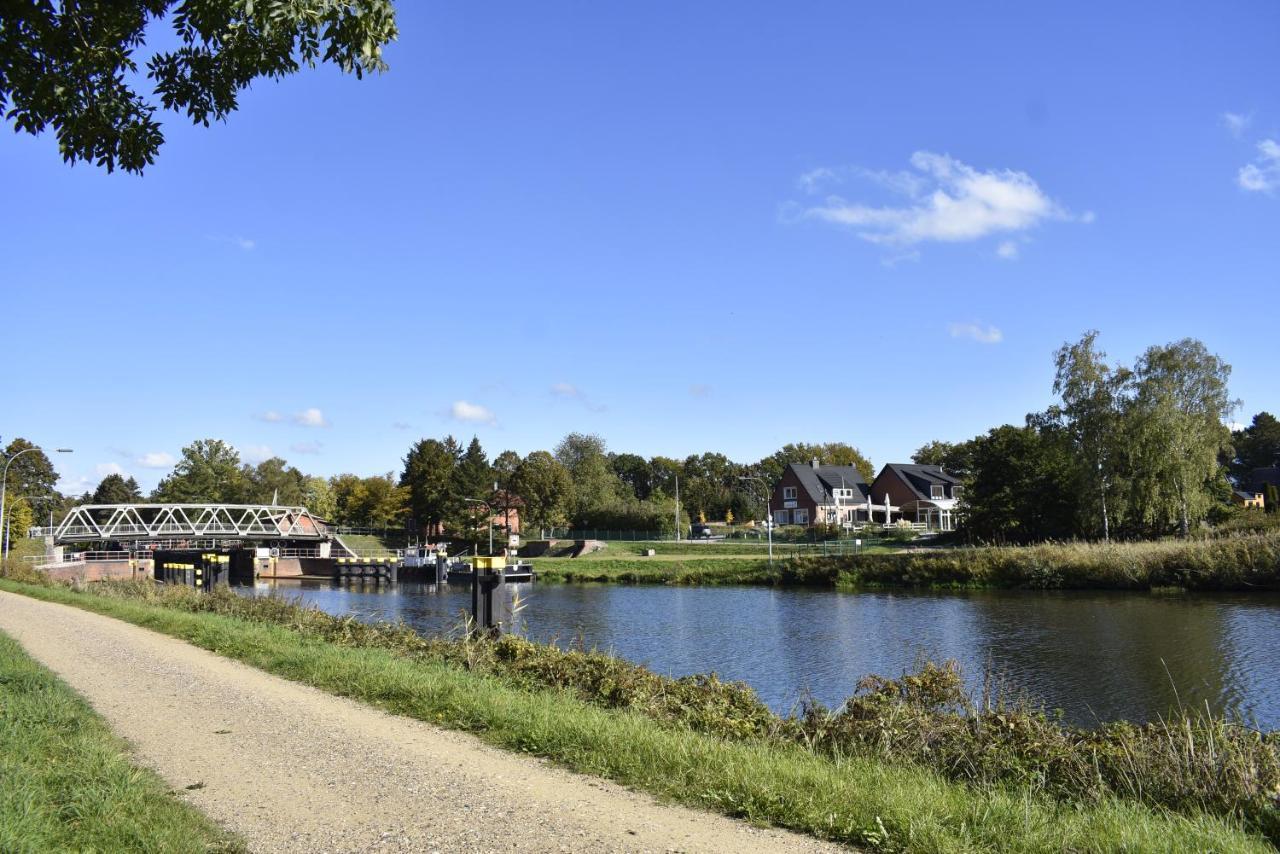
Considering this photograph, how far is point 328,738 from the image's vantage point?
8633 mm

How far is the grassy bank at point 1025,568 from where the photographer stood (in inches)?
1574

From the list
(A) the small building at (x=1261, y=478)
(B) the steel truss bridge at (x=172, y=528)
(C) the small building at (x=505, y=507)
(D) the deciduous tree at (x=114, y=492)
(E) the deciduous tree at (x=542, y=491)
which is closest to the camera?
(B) the steel truss bridge at (x=172, y=528)

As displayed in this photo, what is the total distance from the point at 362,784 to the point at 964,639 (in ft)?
79.1

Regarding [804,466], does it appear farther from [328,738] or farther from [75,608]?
[328,738]

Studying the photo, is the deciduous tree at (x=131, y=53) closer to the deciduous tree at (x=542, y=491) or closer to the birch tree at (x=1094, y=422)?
the birch tree at (x=1094, y=422)

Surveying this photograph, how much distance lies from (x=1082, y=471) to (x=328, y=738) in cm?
5251

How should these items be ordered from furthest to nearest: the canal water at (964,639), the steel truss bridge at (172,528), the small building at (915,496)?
the small building at (915,496) → the steel truss bridge at (172,528) → the canal water at (964,639)

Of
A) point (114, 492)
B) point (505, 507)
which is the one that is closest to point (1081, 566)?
point (505, 507)

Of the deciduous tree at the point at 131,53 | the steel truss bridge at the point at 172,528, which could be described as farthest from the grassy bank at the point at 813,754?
the steel truss bridge at the point at 172,528

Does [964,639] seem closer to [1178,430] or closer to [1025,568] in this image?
[1025,568]

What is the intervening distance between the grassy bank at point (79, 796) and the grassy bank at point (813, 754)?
2.98 meters

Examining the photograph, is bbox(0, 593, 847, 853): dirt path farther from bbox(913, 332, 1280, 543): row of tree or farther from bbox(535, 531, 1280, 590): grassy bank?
bbox(913, 332, 1280, 543): row of tree

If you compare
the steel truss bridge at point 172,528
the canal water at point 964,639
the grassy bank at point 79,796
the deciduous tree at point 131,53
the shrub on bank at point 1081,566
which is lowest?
the canal water at point 964,639

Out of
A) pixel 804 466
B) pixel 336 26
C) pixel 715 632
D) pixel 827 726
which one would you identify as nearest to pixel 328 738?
pixel 827 726
